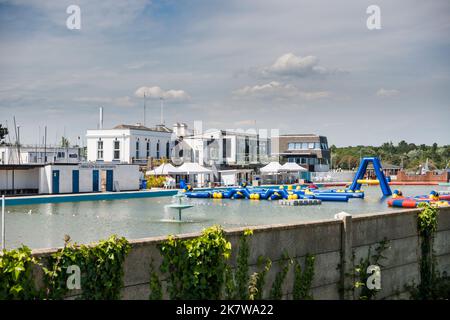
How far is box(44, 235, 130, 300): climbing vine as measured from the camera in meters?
6.57

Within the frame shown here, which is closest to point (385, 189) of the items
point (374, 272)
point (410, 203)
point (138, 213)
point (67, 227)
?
point (410, 203)

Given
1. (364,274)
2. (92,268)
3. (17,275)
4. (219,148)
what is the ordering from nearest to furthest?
1. (17,275)
2. (92,268)
3. (364,274)
4. (219,148)

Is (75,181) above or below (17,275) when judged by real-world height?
below

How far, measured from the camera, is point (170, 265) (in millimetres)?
7754

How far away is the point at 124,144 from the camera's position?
220ft

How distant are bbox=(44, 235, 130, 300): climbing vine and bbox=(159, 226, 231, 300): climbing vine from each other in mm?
714

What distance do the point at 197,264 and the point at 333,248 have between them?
311 cm

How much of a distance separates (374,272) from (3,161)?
176 feet

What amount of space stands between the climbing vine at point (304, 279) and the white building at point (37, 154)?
162ft

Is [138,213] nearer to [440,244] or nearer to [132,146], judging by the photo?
[440,244]

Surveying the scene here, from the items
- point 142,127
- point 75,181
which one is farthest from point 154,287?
point 142,127

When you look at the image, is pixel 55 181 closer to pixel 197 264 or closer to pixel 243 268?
pixel 243 268

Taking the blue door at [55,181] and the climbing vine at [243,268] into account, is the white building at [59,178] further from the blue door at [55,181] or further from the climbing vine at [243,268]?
the climbing vine at [243,268]

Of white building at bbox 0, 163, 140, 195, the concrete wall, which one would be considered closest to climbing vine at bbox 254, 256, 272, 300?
the concrete wall
